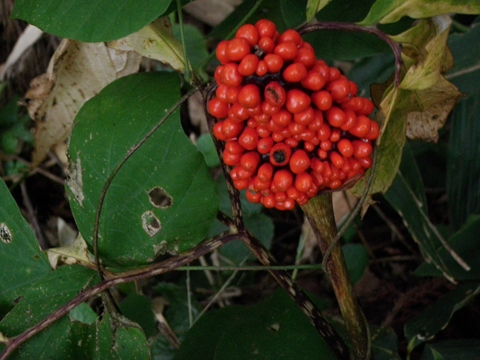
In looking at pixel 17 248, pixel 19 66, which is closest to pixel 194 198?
pixel 17 248

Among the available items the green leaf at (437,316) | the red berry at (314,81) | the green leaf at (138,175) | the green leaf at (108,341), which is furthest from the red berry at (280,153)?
the green leaf at (437,316)

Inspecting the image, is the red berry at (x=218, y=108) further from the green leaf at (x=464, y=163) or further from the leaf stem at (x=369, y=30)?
the green leaf at (x=464, y=163)


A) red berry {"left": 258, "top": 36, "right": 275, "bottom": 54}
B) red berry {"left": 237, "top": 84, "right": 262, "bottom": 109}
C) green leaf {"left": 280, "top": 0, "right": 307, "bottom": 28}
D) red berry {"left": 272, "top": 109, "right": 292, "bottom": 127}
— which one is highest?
red berry {"left": 258, "top": 36, "right": 275, "bottom": 54}

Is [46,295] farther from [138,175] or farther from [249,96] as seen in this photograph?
[249,96]

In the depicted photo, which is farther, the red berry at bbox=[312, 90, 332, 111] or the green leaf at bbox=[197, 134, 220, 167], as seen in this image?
the green leaf at bbox=[197, 134, 220, 167]

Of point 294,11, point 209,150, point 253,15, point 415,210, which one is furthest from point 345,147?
point 209,150

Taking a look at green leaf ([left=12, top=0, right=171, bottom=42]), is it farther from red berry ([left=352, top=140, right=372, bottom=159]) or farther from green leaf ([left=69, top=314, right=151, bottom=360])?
green leaf ([left=69, top=314, right=151, bottom=360])

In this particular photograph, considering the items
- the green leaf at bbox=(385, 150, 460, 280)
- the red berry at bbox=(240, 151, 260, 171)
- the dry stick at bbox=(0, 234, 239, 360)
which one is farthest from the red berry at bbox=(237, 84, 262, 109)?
the green leaf at bbox=(385, 150, 460, 280)
